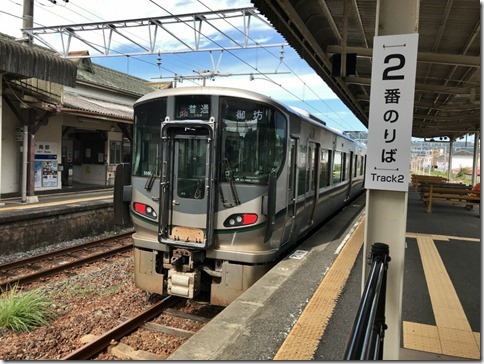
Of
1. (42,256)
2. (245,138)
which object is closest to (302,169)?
(245,138)

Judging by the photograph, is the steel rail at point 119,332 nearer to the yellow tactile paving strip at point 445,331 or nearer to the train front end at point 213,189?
the train front end at point 213,189

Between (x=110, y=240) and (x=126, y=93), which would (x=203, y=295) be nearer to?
(x=110, y=240)

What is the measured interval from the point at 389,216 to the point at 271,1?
3883 millimetres

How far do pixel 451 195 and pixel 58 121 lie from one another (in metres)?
14.4

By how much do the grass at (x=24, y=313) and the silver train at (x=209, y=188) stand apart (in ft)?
4.35

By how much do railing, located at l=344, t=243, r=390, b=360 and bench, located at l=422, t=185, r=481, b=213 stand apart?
1109 cm

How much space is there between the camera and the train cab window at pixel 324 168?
27.2 ft

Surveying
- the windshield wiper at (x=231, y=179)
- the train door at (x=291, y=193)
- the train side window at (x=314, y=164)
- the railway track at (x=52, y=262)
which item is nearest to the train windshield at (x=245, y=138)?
the windshield wiper at (x=231, y=179)

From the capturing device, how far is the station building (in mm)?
12203

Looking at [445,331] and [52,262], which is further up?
[445,331]

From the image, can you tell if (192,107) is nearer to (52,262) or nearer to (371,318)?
(371,318)

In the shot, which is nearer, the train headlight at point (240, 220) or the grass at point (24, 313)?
the train headlight at point (240, 220)

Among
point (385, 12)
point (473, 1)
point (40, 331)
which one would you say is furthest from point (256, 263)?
point (473, 1)

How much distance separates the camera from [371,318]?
1.91 m
